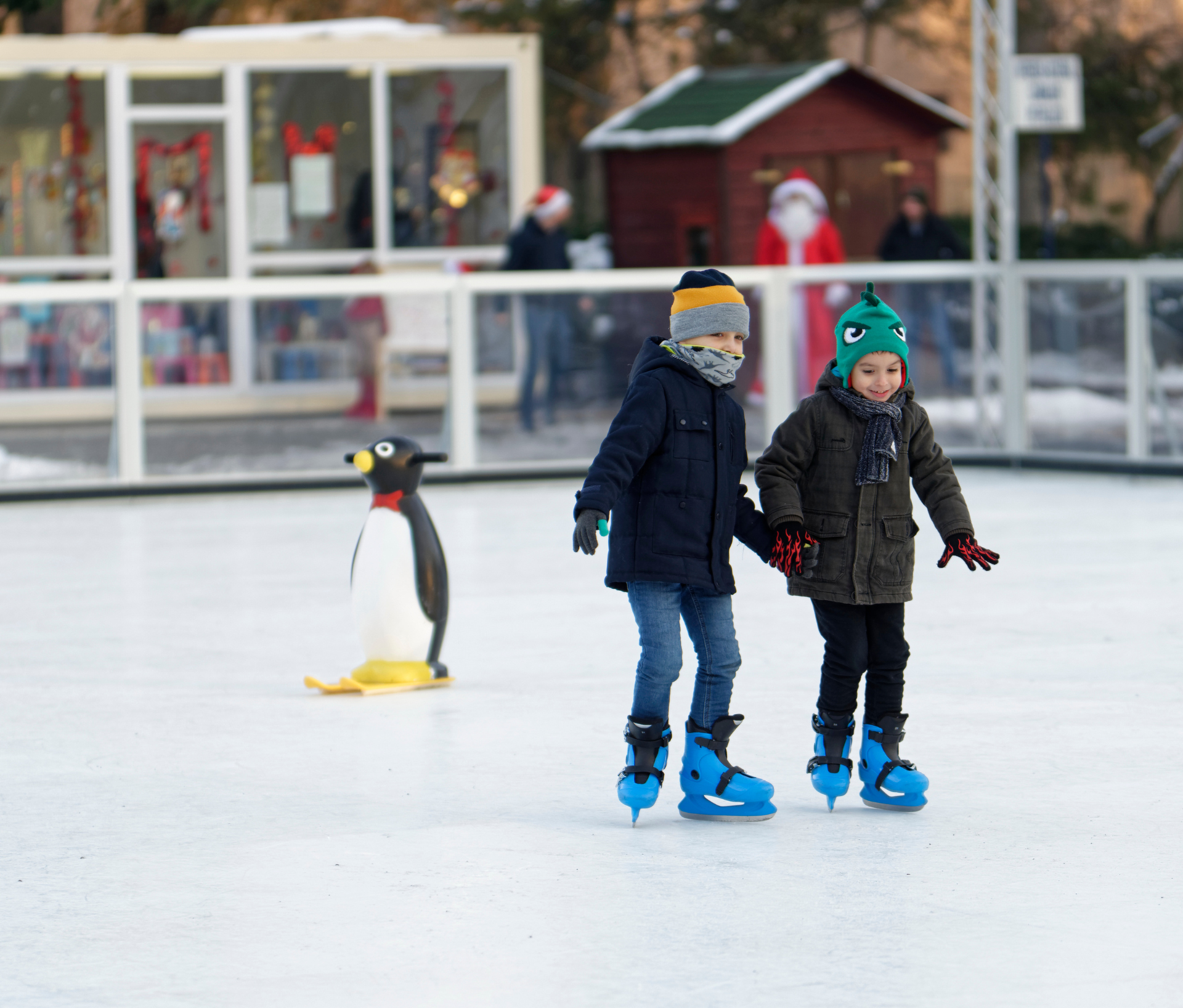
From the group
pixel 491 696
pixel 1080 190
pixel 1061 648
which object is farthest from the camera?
pixel 1080 190

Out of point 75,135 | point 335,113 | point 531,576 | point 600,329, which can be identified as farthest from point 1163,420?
point 75,135

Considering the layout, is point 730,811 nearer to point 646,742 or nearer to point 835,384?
point 646,742

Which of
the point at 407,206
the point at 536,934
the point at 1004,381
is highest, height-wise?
the point at 407,206

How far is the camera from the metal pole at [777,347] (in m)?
13.5

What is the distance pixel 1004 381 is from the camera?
45.2ft

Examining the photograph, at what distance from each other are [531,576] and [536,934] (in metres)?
5.16

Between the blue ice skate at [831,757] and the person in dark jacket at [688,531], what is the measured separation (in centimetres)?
13

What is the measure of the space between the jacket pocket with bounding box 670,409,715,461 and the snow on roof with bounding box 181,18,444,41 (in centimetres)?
1232

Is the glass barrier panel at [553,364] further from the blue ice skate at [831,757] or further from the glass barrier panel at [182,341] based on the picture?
the blue ice skate at [831,757]

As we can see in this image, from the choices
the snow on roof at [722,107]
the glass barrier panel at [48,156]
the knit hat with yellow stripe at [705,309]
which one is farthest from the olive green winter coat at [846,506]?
the snow on roof at [722,107]

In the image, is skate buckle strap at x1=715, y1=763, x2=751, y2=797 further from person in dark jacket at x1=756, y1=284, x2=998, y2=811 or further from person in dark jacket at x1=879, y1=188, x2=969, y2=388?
person in dark jacket at x1=879, y1=188, x2=969, y2=388

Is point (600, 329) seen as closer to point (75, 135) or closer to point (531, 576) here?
point (531, 576)

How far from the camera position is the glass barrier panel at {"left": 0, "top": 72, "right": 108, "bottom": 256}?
16.2m

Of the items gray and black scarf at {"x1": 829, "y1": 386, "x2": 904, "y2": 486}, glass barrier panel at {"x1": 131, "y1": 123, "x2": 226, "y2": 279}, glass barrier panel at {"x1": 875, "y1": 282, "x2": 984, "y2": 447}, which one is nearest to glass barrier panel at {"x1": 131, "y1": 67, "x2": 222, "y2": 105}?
glass barrier panel at {"x1": 131, "y1": 123, "x2": 226, "y2": 279}
